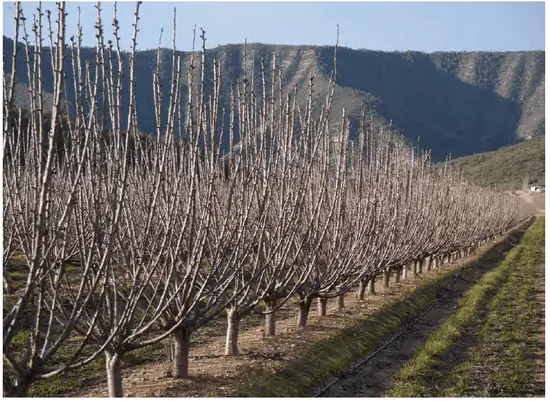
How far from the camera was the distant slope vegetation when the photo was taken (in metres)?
99.9

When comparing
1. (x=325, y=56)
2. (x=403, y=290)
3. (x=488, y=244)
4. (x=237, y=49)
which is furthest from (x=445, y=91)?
(x=403, y=290)

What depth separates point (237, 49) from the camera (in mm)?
145250

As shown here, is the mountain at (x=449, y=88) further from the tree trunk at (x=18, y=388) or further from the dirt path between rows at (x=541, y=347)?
the tree trunk at (x=18, y=388)

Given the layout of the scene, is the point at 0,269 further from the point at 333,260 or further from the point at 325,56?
the point at 325,56

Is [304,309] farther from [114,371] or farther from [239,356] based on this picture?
[114,371]

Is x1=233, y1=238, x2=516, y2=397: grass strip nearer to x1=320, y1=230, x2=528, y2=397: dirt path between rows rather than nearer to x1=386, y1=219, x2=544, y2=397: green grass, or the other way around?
x1=320, y1=230, x2=528, y2=397: dirt path between rows

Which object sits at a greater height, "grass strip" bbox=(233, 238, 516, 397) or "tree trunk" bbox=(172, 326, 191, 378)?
"tree trunk" bbox=(172, 326, 191, 378)

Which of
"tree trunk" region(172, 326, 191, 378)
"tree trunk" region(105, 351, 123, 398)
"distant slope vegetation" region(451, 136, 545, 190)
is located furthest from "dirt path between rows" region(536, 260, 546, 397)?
"distant slope vegetation" region(451, 136, 545, 190)

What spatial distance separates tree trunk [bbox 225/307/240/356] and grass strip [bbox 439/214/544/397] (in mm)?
3127

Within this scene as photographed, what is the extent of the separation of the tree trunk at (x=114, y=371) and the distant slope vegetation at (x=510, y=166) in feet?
304

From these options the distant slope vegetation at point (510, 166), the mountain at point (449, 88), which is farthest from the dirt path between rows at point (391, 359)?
the mountain at point (449, 88)

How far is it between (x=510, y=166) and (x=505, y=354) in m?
99.7

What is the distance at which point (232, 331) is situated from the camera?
9.97 m

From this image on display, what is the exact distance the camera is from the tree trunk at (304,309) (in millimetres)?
12078
